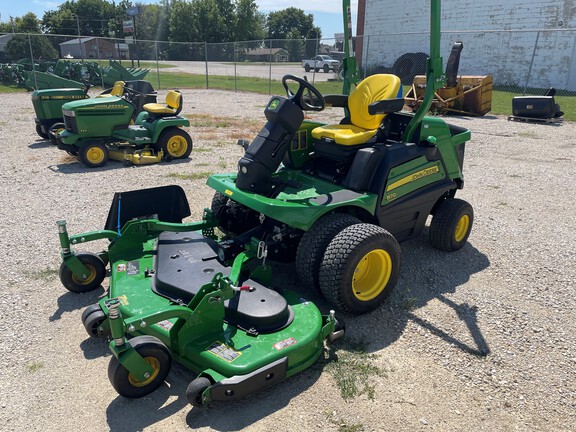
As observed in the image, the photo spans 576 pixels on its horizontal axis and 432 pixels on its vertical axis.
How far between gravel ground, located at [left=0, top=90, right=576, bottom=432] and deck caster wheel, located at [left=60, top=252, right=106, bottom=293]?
8 centimetres

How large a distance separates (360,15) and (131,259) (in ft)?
101

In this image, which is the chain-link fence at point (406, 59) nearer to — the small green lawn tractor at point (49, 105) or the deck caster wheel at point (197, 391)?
the small green lawn tractor at point (49, 105)

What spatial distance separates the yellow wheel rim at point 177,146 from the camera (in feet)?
27.5

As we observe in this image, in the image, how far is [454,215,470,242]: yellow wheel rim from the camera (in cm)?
482

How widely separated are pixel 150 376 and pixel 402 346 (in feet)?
5.69

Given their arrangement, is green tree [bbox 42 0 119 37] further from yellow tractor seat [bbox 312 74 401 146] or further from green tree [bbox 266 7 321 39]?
yellow tractor seat [bbox 312 74 401 146]

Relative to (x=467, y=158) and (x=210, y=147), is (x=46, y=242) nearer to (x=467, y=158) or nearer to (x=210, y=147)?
(x=210, y=147)

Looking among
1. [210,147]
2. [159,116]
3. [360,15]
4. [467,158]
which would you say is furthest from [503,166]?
[360,15]

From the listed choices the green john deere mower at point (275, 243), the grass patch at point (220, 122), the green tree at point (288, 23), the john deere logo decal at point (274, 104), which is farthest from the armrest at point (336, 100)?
the green tree at point (288, 23)

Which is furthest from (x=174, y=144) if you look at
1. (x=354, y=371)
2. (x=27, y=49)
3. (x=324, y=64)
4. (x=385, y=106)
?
(x=324, y=64)

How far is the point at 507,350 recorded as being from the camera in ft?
11.0

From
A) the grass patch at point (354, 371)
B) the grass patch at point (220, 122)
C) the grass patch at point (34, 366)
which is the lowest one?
the grass patch at point (354, 371)

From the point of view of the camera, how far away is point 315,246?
11.6 feet

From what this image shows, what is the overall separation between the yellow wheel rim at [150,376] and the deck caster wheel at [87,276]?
144 centimetres
